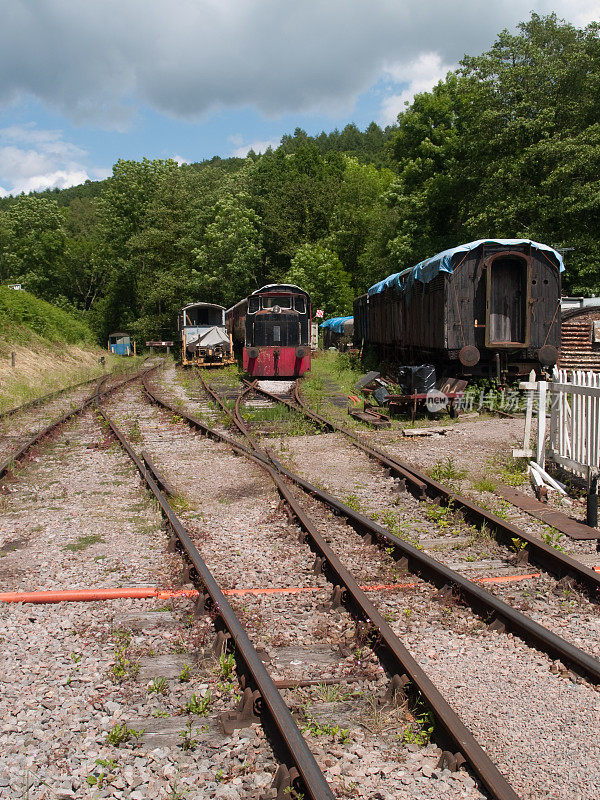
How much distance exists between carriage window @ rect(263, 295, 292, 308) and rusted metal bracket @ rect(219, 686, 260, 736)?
817 inches

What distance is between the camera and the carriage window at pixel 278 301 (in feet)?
77.6

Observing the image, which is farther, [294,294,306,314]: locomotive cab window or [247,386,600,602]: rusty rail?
[294,294,306,314]: locomotive cab window

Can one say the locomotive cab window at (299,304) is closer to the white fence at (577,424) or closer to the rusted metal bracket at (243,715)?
the white fence at (577,424)

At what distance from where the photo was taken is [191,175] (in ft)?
196

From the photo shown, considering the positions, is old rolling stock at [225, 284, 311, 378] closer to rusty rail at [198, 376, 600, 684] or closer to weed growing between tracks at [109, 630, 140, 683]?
rusty rail at [198, 376, 600, 684]

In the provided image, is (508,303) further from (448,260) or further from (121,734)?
(121,734)

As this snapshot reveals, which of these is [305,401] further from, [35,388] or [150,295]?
[150,295]

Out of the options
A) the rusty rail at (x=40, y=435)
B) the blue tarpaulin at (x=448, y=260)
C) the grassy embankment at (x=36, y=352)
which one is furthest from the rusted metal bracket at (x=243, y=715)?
the grassy embankment at (x=36, y=352)

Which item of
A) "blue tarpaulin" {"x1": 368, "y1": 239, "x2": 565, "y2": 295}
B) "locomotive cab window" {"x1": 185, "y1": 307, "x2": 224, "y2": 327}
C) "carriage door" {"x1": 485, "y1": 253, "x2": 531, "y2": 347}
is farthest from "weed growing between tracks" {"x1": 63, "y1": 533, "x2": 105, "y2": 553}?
"locomotive cab window" {"x1": 185, "y1": 307, "x2": 224, "y2": 327}

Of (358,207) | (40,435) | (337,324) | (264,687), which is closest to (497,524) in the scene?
(264,687)

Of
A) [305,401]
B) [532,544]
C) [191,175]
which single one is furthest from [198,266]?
[532,544]

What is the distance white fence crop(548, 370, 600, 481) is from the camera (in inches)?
302

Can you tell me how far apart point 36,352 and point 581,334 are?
22196mm

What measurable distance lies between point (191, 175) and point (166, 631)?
197 feet
